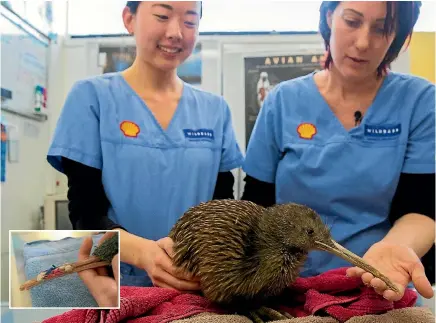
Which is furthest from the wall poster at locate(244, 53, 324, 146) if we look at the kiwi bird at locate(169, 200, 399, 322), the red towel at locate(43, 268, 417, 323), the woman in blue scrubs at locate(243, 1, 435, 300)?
the red towel at locate(43, 268, 417, 323)

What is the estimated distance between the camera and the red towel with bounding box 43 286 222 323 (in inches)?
25.3

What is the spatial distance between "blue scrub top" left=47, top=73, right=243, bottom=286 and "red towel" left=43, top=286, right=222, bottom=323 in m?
0.08

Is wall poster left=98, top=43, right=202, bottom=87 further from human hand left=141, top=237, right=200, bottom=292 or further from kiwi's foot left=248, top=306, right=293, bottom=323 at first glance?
kiwi's foot left=248, top=306, right=293, bottom=323

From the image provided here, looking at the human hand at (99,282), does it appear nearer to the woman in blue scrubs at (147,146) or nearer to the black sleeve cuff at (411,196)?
the woman in blue scrubs at (147,146)

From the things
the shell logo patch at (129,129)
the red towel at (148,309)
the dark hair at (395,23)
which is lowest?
the red towel at (148,309)

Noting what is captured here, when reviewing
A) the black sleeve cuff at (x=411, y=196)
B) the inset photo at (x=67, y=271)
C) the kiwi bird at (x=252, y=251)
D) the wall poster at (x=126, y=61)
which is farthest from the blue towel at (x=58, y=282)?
the black sleeve cuff at (x=411, y=196)

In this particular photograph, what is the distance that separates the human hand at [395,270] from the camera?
650 millimetres

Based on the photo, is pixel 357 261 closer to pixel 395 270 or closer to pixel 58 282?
pixel 395 270

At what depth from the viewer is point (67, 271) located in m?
0.68

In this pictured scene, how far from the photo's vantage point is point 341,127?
81 cm

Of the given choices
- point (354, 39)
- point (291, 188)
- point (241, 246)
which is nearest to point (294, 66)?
point (354, 39)

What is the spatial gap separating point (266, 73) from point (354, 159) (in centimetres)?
22

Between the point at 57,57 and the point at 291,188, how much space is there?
472 millimetres

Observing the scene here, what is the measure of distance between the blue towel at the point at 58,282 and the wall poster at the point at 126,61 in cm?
30
